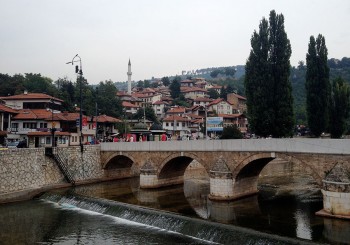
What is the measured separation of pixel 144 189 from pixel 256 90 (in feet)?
44.4

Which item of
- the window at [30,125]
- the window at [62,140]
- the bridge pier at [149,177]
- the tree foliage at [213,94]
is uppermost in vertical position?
the tree foliage at [213,94]

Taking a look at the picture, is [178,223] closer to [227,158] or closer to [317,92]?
[227,158]

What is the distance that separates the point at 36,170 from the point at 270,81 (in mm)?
22019

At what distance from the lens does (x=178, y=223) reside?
17.9 metres

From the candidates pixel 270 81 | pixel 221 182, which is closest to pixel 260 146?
pixel 221 182

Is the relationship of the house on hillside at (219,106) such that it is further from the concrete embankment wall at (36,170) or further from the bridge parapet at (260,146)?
the bridge parapet at (260,146)

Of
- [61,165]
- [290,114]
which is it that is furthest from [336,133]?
[61,165]

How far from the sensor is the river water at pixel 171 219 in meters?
16.1

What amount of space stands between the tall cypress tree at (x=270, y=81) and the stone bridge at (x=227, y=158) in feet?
17.5

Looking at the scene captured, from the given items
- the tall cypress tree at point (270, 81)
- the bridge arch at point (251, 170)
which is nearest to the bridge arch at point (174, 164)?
the bridge arch at point (251, 170)

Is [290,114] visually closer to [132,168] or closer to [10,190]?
[132,168]

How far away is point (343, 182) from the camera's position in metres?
17.8

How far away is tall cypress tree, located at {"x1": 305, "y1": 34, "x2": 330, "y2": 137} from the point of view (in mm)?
31906

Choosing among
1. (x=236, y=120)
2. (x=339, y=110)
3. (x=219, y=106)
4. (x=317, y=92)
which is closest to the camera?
(x=317, y=92)
